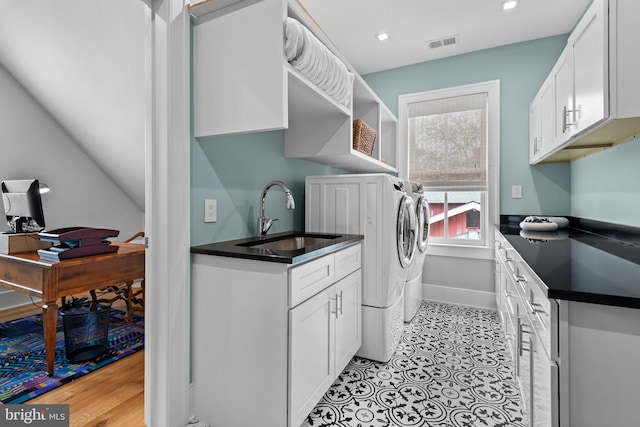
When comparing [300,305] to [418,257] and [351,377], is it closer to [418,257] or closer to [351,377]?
[351,377]

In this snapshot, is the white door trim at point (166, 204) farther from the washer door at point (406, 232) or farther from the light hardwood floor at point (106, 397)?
the washer door at point (406, 232)

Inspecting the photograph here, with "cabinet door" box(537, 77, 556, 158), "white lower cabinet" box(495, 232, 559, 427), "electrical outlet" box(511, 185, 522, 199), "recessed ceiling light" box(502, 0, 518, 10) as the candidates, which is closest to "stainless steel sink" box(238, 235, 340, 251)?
"white lower cabinet" box(495, 232, 559, 427)

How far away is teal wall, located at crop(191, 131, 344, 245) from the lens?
5.43 ft

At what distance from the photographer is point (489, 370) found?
2084mm

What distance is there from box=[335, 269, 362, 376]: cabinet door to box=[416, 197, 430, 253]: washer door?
1054 millimetres

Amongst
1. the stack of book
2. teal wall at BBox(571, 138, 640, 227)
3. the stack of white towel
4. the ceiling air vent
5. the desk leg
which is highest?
the ceiling air vent

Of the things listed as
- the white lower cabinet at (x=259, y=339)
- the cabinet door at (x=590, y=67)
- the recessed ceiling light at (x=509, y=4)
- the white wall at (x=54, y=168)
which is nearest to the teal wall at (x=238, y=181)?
the white lower cabinet at (x=259, y=339)

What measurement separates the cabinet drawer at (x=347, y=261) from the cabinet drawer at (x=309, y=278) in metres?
0.08

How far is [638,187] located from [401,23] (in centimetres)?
212

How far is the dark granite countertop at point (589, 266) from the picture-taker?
2.91 feet

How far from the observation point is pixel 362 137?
258cm

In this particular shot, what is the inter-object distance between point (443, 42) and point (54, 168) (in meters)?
4.27

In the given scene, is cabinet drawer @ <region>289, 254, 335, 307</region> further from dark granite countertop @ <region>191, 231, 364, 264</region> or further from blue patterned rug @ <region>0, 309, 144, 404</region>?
blue patterned rug @ <region>0, 309, 144, 404</region>

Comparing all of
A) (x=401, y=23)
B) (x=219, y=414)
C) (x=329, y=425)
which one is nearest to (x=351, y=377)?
(x=329, y=425)
